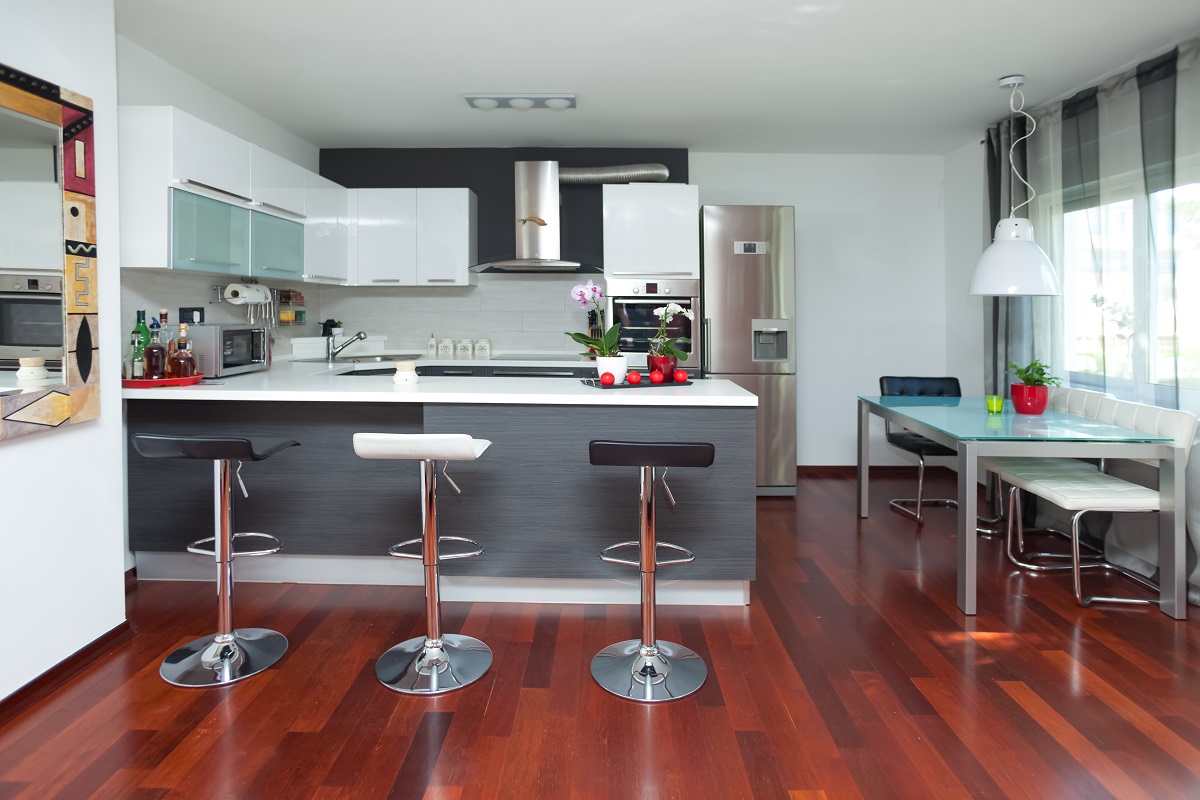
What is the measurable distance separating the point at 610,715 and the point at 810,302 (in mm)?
4403

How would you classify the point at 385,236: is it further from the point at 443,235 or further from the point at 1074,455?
the point at 1074,455

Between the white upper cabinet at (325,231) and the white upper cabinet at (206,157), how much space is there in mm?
842

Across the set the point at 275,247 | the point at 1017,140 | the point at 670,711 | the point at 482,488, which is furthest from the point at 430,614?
the point at 1017,140

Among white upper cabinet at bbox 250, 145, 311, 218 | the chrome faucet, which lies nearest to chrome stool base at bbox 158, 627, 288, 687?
white upper cabinet at bbox 250, 145, 311, 218

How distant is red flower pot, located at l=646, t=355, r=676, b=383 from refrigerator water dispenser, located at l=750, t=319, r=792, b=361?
2.07 m

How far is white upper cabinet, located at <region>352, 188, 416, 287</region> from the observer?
18.1 feet

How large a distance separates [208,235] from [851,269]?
4.53 metres

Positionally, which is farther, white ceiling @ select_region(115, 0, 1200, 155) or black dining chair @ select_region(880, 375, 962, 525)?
black dining chair @ select_region(880, 375, 962, 525)

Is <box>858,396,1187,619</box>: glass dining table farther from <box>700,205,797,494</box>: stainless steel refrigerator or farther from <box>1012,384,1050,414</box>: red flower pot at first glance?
<box>700,205,797,494</box>: stainless steel refrigerator

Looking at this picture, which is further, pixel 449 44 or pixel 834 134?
pixel 834 134

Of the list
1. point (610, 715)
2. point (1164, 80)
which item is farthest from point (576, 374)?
point (1164, 80)

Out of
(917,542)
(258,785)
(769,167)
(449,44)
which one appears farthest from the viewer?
(769,167)

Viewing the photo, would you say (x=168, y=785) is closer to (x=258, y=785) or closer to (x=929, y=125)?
(x=258, y=785)

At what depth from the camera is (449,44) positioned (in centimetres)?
364
